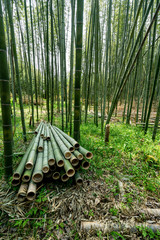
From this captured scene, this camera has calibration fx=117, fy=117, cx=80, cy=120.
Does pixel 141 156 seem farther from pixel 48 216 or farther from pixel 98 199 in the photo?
pixel 48 216

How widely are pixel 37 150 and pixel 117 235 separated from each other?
4.74 ft

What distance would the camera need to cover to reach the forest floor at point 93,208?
45.1 inches

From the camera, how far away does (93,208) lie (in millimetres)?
1363

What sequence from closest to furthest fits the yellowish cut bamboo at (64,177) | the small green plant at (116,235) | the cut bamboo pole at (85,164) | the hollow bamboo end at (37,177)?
the small green plant at (116,235) < the hollow bamboo end at (37,177) < the yellowish cut bamboo at (64,177) < the cut bamboo pole at (85,164)

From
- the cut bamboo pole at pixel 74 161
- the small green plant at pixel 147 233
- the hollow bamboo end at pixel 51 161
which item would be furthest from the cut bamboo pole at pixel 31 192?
the small green plant at pixel 147 233

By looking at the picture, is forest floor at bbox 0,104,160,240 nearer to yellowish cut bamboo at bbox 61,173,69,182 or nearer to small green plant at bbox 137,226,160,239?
small green plant at bbox 137,226,160,239

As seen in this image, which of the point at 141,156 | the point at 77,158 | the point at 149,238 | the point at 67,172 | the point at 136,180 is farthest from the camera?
the point at 141,156

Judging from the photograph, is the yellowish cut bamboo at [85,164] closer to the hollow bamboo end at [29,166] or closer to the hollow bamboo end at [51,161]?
the hollow bamboo end at [51,161]

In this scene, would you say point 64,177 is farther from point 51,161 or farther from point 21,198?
point 21,198

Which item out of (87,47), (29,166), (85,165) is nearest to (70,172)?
(85,165)

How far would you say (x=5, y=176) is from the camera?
1.63m

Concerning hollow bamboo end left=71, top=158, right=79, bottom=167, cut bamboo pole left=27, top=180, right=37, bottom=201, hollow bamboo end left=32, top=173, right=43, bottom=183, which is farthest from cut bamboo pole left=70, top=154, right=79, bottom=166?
cut bamboo pole left=27, top=180, right=37, bottom=201

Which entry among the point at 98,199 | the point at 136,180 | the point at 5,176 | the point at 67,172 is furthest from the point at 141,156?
the point at 5,176

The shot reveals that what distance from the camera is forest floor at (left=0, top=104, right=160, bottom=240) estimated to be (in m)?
1.14
